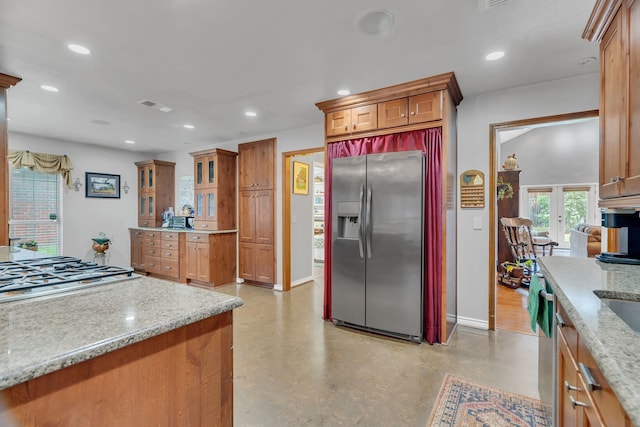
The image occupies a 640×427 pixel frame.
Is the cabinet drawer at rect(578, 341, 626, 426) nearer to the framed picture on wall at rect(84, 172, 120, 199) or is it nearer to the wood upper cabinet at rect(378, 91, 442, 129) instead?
the wood upper cabinet at rect(378, 91, 442, 129)

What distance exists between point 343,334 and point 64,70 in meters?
3.58

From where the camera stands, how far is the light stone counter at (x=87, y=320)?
0.65 meters

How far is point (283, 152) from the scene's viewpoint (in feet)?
15.7

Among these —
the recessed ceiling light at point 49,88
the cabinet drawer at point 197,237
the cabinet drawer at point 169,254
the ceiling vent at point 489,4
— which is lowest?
the cabinet drawer at point 169,254

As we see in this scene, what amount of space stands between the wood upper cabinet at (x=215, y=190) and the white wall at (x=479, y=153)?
3.71 metres

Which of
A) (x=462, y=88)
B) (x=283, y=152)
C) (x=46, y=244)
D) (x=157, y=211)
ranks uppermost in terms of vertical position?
(x=462, y=88)

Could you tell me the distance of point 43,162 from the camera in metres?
5.13

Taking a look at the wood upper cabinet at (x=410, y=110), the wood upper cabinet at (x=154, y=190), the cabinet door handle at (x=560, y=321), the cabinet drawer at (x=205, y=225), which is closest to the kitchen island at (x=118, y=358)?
the cabinet door handle at (x=560, y=321)

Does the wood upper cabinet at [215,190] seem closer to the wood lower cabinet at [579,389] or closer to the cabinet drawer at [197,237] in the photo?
the cabinet drawer at [197,237]

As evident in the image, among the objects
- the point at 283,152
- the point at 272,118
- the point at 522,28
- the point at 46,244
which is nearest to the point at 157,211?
the point at 46,244

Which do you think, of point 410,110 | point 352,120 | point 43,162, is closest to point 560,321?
point 410,110

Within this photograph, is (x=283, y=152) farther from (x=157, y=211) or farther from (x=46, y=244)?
(x=46, y=244)

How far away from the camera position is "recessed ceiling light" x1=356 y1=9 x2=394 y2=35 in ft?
6.42

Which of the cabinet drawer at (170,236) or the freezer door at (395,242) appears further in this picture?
the cabinet drawer at (170,236)
